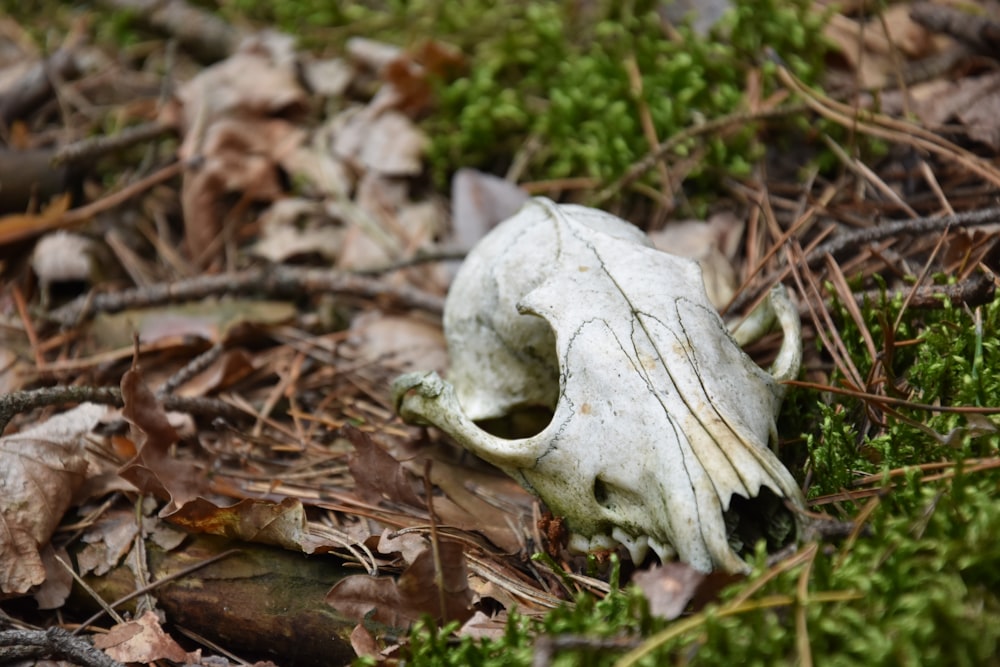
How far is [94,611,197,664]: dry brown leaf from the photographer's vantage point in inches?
86.5

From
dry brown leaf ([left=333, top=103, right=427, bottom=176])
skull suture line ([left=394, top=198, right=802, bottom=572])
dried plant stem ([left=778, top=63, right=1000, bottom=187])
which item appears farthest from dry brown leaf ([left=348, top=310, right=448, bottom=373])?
dried plant stem ([left=778, top=63, right=1000, bottom=187])

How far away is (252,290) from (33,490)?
4.44 feet

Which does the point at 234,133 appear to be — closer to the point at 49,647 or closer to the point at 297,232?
the point at 297,232

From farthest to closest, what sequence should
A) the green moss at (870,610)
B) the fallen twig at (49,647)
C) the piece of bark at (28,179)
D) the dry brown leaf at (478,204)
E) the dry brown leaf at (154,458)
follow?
the piece of bark at (28,179) → the dry brown leaf at (478,204) → the dry brown leaf at (154,458) → the fallen twig at (49,647) → the green moss at (870,610)

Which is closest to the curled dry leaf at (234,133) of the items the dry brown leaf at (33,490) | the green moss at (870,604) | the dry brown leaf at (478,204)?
the dry brown leaf at (478,204)

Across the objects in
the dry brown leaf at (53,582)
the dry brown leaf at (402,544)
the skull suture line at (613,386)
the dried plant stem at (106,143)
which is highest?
the skull suture line at (613,386)

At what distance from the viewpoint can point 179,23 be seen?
489 cm

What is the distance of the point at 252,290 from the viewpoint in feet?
11.8

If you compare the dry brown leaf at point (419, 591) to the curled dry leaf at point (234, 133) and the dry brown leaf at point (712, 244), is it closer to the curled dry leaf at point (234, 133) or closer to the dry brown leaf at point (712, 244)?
the dry brown leaf at point (712, 244)

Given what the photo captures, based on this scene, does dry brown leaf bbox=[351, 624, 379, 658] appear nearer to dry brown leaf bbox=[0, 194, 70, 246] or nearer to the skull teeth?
the skull teeth

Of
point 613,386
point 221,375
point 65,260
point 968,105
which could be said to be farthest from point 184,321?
point 968,105

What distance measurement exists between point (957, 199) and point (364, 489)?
2.32 meters

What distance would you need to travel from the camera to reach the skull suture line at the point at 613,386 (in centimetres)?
189

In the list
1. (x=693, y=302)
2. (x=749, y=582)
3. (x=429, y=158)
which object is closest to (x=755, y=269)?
(x=693, y=302)
